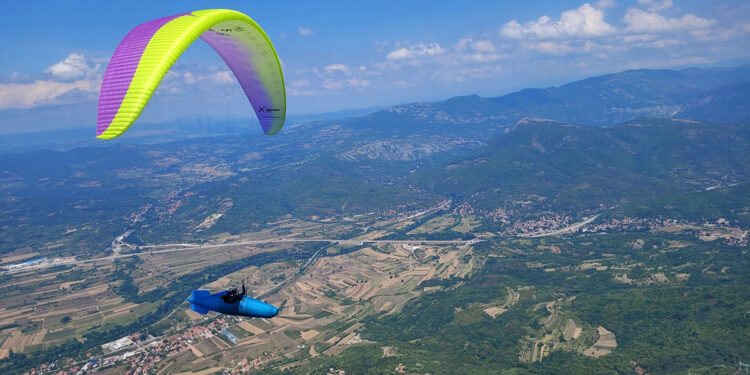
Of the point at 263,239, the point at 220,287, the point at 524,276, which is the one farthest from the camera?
the point at 263,239

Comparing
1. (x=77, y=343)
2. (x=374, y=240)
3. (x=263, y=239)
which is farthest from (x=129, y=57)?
(x=263, y=239)

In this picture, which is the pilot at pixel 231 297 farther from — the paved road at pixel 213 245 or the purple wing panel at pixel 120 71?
the paved road at pixel 213 245

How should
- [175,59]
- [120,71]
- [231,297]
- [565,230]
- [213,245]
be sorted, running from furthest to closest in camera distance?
1. [213,245]
2. [565,230]
3. [231,297]
4. [120,71]
5. [175,59]

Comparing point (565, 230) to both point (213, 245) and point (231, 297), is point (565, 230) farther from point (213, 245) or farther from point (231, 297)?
point (231, 297)

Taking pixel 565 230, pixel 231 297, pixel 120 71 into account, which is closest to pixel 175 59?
pixel 120 71

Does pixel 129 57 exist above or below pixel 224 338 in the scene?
above

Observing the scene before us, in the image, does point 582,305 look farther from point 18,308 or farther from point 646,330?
point 18,308

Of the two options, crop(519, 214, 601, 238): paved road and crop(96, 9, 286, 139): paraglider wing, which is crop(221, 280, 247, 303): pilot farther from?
crop(519, 214, 601, 238): paved road

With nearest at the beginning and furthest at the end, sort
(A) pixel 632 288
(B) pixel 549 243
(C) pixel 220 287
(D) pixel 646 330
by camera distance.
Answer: (D) pixel 646 330 → (A) pixel 632 288 → (C) pixel 220 287 → (B) pixel 549 243
